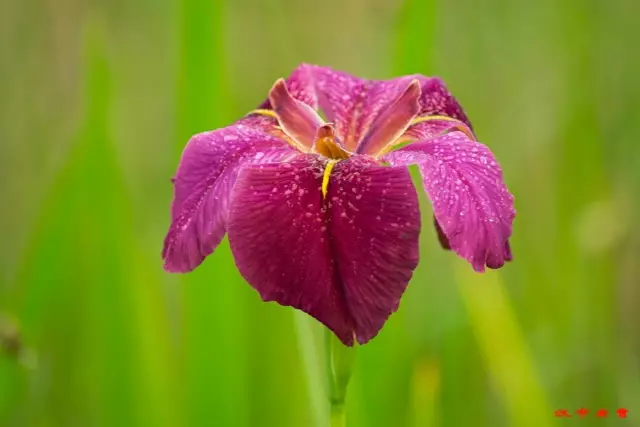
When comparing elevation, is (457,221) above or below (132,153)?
below

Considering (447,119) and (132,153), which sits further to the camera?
(132,153)

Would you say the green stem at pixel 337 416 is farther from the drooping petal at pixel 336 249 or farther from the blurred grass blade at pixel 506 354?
the blurred grass blade at pixel 506 354

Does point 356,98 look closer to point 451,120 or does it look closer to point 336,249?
point 451,120

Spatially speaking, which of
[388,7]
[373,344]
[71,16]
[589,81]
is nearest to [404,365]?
[373,344]

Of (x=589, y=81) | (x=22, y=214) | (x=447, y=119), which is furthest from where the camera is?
(x=22, y=214)

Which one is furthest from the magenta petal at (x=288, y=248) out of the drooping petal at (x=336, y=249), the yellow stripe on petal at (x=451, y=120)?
the yellow stripe on petal at (x=451, y=120)

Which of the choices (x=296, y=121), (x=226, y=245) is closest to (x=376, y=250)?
(x=296, y=121)

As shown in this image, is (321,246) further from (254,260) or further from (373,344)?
(373,344)
